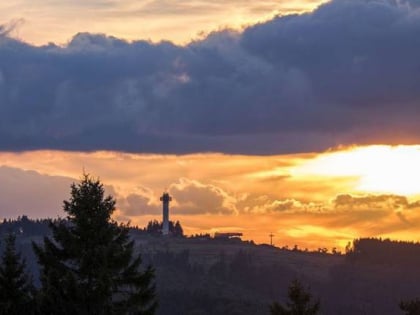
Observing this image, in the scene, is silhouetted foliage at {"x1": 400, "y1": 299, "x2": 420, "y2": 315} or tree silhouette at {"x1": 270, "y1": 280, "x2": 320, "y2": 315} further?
silhouetted foliage at {"x1": 400, "y1": 299, "x2": 420, "y2": 315}

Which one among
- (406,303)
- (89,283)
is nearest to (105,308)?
(89,283)

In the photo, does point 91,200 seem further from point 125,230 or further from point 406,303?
point 406,303

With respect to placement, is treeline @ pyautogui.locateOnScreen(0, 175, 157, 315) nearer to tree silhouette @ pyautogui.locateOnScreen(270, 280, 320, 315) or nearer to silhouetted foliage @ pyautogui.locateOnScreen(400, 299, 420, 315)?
tree silhouette @ pyautogui.locateOnScreen(270, 280, 320, 315)

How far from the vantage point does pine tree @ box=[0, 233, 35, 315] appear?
325 feet

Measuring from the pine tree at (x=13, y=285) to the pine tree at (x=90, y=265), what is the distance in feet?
A: 4.87

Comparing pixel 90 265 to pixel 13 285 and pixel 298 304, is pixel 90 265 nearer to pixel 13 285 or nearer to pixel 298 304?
pixel 13 285

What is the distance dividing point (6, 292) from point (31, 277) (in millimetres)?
3122

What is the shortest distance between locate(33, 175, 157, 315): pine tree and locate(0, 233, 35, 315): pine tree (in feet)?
4.87

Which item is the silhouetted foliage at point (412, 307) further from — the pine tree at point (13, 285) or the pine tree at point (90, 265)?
the pine tree at point (13, 285)

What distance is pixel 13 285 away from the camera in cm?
10050

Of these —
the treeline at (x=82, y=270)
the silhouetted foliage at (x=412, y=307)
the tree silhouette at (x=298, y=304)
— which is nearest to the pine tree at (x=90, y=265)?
the treeline at (x=82, y=270)

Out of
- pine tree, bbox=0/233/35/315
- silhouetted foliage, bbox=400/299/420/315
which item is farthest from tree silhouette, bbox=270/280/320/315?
pine tree, bbox=0/233/35/315

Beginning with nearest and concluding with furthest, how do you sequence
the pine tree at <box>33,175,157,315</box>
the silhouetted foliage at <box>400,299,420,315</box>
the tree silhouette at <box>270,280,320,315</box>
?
the pine tree at <box>33,175,157,315</box>
the tree silhouette at <box>270,280,320,315</box>
the silhouetted foliage at <box>400,299,420,315</box>

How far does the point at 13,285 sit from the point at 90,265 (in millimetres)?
6166
